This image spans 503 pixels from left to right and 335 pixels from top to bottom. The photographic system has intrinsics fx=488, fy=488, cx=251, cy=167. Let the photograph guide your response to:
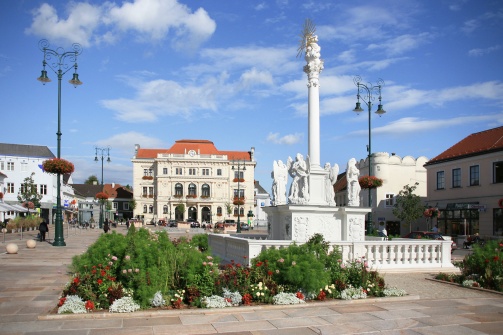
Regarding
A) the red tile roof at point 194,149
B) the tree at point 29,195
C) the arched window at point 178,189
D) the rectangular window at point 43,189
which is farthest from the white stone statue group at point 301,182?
the red tile roof at point 194,149

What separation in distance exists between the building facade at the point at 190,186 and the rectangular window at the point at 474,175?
226 ft

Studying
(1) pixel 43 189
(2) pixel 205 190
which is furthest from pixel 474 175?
(2) pixel 205 190

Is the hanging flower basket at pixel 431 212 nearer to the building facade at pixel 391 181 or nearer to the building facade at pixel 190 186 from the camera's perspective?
the building facade at pixel 391 181

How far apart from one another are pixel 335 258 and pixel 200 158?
322 ft

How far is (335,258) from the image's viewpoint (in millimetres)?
11484

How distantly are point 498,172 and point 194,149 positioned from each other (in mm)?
80773

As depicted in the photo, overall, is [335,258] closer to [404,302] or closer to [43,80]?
[404,302]

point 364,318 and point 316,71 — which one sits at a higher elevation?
point 316,71

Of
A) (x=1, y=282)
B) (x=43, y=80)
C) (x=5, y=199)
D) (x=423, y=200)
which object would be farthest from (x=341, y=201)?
(x=1, y=282)

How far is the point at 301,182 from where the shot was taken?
18.7m

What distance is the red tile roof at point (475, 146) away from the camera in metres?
38.7

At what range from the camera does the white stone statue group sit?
18609 millimetres

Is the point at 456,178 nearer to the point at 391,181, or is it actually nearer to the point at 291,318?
the point at 391,181

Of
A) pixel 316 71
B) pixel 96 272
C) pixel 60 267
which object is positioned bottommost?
pixel 60 267
